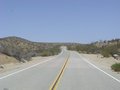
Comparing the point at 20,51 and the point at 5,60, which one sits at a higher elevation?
the point at 20,51

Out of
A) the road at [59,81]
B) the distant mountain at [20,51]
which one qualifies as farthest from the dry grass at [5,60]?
the road at [59,81]

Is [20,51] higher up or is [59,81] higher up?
[20,51]

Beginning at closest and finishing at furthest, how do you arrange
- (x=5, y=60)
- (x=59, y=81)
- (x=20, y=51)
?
(x=59, y=81), (x=5, y=60), (x=20, y=51)

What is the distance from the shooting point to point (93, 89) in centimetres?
1627

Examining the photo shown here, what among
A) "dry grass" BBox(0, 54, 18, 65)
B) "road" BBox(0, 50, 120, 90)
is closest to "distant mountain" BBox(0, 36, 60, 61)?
"dry grass" BBox(0, 54, 18, 65)

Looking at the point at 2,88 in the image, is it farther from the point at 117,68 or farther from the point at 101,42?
the point at 101,42

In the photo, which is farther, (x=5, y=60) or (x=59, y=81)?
(x=5, y=60)

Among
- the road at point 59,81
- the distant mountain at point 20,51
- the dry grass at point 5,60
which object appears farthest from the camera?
the distant mountain at point 20,51

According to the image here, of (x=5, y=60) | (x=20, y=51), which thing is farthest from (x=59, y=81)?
(x=20, y=51)

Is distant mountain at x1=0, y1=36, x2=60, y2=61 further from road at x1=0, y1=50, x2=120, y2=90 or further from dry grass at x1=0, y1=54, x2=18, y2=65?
road at x1=0, y1=50, x2=120, y2=90

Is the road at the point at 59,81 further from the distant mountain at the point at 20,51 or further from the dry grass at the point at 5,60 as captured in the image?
the distant mountain at the point at 20,51

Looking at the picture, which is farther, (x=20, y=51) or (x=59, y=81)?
(x=20, y=51)

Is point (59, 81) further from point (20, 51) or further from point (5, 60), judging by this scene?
point (20, 51)

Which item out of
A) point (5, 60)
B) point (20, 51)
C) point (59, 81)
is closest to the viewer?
point (59, 81)
